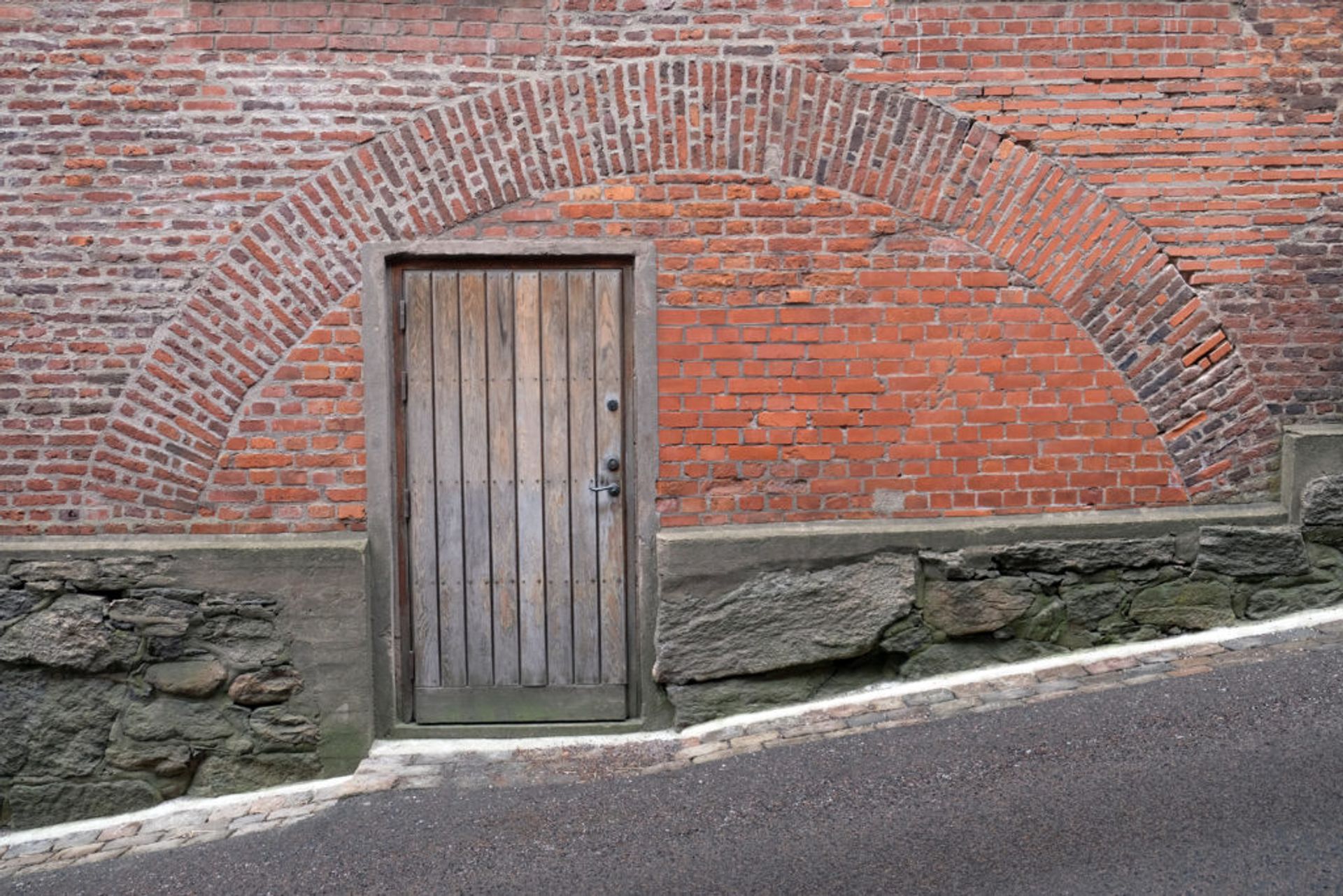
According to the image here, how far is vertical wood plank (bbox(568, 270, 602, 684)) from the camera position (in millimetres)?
5613

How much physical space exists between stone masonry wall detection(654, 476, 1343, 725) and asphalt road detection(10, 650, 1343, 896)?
2.00 feet

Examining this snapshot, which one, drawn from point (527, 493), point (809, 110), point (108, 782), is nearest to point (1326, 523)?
Answer: point (809, 110)


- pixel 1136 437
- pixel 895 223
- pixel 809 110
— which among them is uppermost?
pixel 809 110

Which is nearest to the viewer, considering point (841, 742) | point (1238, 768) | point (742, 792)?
point (1238, 768)

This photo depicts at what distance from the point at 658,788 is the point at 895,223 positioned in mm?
2846

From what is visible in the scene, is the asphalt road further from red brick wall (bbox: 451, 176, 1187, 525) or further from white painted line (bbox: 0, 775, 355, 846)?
red brick wall (bbox: 451, 176, 1187, 525)

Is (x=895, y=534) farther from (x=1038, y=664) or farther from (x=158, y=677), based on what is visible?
(x=158, y=677)

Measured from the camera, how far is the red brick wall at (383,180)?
5.41 meters

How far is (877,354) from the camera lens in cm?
560

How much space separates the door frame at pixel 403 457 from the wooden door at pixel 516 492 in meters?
0.05

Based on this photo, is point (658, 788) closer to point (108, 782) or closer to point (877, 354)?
point (877, 354)

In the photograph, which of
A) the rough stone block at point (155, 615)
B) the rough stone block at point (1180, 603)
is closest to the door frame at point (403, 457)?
the rough stone block at point (155, 615)

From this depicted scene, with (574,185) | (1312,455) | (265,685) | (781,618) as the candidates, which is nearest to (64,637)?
(265,685)

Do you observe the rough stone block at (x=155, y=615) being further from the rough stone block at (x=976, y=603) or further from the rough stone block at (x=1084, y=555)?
the rough stone block at (x=1084, y=555)
